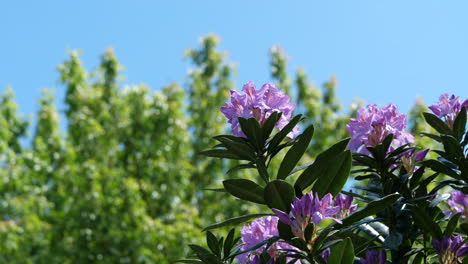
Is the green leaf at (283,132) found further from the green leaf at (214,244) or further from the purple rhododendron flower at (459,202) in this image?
the purple rhododendron flower at (459,202)

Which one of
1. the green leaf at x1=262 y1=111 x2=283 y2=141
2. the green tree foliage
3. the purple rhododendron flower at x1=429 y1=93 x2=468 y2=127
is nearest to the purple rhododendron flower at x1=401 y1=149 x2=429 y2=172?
the purple rhododendron flower at x1=429 y1=93 x2=468 y2=127

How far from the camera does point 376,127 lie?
1.38 m

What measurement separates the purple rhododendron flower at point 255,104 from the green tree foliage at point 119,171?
22.3 ft

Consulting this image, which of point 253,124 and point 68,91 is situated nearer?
point 253,124

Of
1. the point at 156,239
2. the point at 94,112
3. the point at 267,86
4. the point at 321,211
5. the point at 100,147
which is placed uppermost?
the point at 94,112

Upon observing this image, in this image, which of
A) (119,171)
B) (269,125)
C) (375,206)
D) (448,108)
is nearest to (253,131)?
(269,125)

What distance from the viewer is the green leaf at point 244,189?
1.21 metres

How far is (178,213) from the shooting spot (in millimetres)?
8992

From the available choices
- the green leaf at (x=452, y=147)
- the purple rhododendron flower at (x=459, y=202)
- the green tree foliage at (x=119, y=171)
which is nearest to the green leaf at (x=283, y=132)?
the green leaf at (x=452, y=147)

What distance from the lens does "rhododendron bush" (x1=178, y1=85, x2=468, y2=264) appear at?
114 cm

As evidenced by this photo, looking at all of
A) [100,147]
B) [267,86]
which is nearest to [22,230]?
[100,147]

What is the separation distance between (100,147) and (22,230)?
1755 millimetres

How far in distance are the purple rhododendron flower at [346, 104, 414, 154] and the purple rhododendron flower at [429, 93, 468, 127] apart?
0.11 m

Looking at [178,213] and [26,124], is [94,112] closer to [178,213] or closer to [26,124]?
[178,213]
